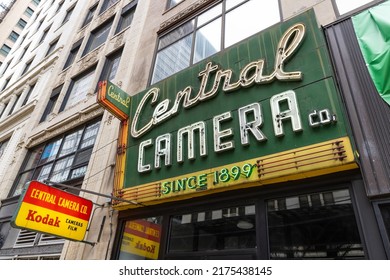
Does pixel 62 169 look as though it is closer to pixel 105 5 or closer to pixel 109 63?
pixel 109 63

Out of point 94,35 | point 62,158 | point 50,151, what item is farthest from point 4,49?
point 62,158

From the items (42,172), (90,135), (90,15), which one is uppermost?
(90,15)

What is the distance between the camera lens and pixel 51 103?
15.8m

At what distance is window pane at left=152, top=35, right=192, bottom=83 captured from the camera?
926 cm

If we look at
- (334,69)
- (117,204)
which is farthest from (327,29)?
(117,204)

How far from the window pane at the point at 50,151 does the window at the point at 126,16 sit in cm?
694

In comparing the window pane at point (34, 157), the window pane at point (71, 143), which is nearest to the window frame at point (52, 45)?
the window pane at point (34, 157)

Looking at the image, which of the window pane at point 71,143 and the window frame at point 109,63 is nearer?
the window pane at point 71,143

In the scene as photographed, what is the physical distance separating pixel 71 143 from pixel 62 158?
2.53 feet

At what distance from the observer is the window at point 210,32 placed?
7941 millimetres

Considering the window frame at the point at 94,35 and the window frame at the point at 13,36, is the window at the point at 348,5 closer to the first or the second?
the window frame at the point at 94,35

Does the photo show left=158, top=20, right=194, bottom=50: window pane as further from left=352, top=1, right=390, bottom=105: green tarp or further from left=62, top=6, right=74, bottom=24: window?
left=62, top=6, right=74, bottom=24: window
